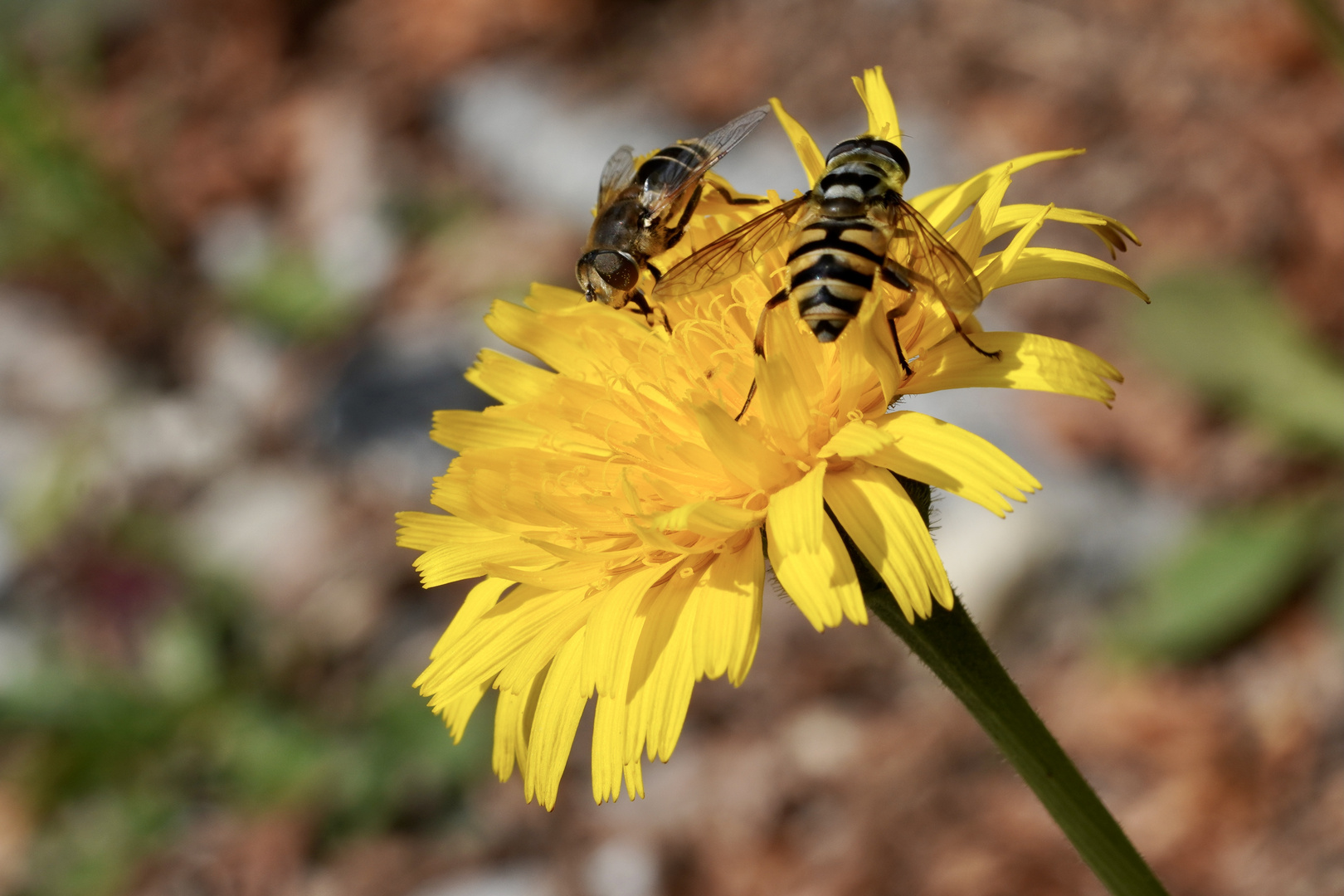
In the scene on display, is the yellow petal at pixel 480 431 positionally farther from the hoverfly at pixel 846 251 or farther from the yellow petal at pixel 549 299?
the hoverfly at pixel 846 251

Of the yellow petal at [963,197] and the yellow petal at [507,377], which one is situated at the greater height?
the yellow petal at [507,377]

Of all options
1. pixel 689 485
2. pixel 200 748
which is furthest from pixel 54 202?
pixel 689 485

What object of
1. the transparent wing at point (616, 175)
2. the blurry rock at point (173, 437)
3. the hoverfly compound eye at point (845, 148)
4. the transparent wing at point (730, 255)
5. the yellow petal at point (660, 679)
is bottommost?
the yellow petal at point (660, 679)

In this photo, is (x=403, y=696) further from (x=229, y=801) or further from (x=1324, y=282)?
(x=1324, y=282)

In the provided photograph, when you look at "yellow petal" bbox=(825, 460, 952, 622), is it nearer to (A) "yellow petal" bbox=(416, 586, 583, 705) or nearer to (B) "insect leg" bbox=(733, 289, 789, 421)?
(B) "insect leg" bbox=(733, 289, 789, 421)

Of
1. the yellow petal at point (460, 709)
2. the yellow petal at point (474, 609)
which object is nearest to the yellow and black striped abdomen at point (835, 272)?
the yellow petal at point (474, 609)

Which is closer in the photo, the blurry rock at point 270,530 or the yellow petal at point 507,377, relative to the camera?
the yellow petal at point 507,377

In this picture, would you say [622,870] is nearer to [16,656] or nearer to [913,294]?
[913,294]
